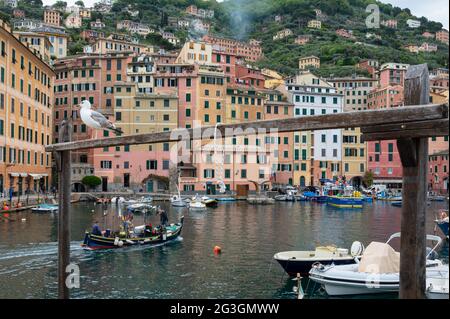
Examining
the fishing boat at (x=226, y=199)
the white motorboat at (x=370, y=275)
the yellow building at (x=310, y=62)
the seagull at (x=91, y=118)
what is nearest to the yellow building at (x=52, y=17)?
the yellow building at (x=310, y=62)

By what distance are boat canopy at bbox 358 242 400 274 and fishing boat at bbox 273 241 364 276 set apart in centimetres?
227

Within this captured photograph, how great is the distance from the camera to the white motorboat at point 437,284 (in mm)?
11422

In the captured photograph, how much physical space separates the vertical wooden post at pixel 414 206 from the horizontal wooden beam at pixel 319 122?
17 centimetres

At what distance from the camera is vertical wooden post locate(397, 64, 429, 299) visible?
3.72 meters

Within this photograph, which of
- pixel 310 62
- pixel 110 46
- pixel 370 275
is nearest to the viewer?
pixel 370 275

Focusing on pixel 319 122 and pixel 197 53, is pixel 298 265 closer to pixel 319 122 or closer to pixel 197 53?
pixel 319 122

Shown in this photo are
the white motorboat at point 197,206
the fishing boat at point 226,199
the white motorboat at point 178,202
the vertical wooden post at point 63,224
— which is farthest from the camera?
the fishing boat at point 226,199

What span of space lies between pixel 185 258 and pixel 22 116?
2800 cm

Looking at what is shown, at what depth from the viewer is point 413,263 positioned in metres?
3.77

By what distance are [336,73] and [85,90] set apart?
64.3 metres

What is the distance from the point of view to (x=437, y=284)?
39.7ft

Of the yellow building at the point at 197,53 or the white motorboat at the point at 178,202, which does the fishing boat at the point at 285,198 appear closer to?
the white motorboat at the point at 178,202

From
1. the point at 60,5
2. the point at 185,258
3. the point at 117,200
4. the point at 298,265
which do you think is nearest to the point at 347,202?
the point at 117,200

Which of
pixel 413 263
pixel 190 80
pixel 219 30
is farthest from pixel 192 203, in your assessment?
pixel 219 30
